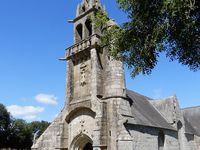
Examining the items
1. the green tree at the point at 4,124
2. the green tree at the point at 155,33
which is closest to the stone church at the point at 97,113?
the green tree at the point at 155,33

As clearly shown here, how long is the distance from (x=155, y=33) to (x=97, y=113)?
916 centimetres

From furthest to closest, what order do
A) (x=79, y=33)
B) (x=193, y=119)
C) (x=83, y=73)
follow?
1. (x=193, y=119)
2. (x=79, y=33)
3. (x=83, y=73)

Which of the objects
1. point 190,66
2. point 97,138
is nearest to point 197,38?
point 190,66

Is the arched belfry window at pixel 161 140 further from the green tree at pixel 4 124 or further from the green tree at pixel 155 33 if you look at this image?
the green tree at pixel 4 124

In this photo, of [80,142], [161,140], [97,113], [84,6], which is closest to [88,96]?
[97,113]

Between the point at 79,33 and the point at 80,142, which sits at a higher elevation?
the point at 79,33

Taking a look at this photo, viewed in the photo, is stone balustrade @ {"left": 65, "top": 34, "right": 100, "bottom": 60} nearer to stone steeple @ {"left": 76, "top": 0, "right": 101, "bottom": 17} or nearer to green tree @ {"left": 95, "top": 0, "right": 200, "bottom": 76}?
stone steeple @ {"left": 76, "top": 0, "right": 101, "bottom": 17}

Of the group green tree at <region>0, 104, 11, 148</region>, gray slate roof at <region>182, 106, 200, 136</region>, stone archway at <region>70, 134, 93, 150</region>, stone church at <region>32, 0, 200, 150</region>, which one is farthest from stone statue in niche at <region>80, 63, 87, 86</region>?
green tree at <region>0, 104, 11, 148</region>

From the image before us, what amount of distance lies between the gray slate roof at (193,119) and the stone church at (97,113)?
4.63m

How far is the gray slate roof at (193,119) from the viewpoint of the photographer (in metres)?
26.5

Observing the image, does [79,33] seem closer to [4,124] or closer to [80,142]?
[80,142]

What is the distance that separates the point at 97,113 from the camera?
16109 millimetres

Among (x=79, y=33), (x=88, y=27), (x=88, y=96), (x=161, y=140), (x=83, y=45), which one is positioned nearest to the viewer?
(x=88, y=96)

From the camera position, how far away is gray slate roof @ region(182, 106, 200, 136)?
2650 centimetres
